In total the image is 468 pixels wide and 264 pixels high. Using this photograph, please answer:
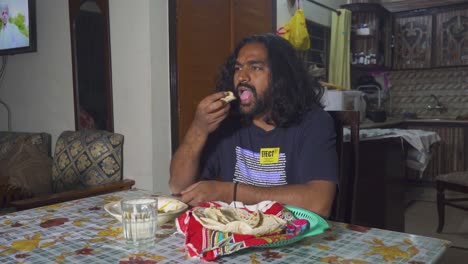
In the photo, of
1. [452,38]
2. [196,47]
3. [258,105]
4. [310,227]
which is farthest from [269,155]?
[452,38]

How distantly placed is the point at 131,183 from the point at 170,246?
Answer: 1.48m

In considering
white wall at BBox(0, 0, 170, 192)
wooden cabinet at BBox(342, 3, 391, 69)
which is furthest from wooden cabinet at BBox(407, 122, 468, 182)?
white wall at BBox(0, 0, 170, 192)

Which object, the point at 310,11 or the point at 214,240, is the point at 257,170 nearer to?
the point at 214,240

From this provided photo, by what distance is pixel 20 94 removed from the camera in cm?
391

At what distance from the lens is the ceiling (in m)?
5.47

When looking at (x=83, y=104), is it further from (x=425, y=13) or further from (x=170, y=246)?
(x=425, y=13)

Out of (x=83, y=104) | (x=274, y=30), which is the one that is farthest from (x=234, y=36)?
(x=83, y=104)

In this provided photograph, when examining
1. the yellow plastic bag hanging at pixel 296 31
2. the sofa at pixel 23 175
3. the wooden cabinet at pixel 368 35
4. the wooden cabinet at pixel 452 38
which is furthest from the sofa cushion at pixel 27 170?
the wooden cabinet at pixel 452 38

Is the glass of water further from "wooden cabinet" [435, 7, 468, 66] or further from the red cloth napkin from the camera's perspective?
"wooden cabinet" [435, 7, 468, 66]

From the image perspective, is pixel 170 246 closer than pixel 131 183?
Yes

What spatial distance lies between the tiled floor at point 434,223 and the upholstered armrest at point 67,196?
6.86 ft

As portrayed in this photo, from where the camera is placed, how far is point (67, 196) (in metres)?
2.00

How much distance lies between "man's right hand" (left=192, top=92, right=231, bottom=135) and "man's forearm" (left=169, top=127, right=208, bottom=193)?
0.19 ft

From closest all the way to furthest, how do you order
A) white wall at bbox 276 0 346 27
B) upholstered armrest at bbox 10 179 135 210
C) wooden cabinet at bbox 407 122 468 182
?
upholstered armrest at bbox 10 179 135 210 < white wall at bbox 276 0 346 27 < wooden cabinet at bbox 407 122 468 182
